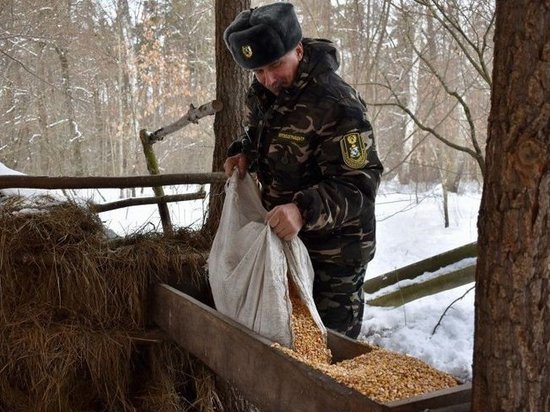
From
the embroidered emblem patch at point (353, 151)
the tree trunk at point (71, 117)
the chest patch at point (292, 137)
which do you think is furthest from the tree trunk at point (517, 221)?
the tree trunk at point (71, 117)

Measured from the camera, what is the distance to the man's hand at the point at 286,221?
2.04 meters

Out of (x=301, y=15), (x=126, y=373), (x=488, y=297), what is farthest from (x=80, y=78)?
(x=488, y=297)

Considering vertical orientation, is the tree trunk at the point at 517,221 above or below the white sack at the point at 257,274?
above

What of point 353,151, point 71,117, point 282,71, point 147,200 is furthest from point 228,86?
point 71,117

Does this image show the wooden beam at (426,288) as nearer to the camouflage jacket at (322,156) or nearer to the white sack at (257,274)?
the camouflage jacket at (322,156)

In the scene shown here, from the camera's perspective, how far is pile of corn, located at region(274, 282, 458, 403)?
5.06ft

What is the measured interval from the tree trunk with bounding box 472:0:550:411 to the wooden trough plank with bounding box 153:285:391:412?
0.34 meters

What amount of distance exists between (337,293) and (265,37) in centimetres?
109

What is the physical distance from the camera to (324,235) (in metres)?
2.41

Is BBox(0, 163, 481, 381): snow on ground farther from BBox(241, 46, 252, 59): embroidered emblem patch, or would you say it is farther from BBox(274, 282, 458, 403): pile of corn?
BBox(241, 46, 252, 59): embroidered emblem patch

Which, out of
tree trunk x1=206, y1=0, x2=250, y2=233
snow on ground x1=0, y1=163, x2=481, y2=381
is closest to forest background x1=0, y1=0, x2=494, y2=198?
snow on ground x1=0, y1=163, x2=481, y2=381

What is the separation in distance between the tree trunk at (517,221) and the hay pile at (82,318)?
2.05 meters

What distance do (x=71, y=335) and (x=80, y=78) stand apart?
41.0 feet

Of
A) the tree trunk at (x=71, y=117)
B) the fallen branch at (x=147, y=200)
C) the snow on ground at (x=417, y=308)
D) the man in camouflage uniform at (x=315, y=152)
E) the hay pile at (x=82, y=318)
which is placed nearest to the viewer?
the man in camouflage uniform at (x=315, y=152)
